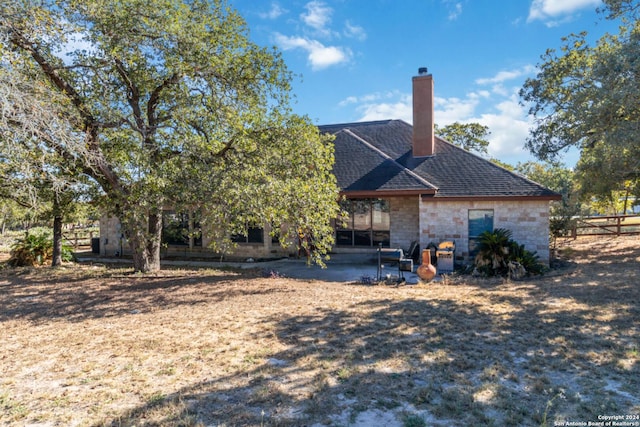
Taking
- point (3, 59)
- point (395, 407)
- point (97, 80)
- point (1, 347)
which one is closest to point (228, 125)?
point (97, 80)

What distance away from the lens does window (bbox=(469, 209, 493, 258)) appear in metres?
13.3

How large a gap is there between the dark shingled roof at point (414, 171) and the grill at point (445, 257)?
2.06 meters

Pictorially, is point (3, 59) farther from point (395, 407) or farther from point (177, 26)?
point (395, 407)

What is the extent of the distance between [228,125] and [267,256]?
721 cm

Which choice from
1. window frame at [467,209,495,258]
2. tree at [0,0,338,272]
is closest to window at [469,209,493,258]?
window frame at [467,209,495,258]

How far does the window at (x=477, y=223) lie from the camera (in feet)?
43.8

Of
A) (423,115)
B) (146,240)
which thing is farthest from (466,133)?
(146,240)

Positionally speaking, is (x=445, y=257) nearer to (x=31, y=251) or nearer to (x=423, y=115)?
(x=423, y=115)

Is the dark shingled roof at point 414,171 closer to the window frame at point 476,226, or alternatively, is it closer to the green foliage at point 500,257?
the window frame at point 476,226

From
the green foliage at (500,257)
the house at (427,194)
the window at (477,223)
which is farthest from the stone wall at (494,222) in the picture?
the green foliage at (500,257)

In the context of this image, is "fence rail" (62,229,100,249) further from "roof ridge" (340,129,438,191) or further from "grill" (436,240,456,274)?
"grill" (436,240,456,274)

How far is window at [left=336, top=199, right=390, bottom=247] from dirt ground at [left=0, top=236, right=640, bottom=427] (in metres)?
6.12

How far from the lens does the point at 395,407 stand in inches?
145

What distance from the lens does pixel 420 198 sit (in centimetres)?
1338
